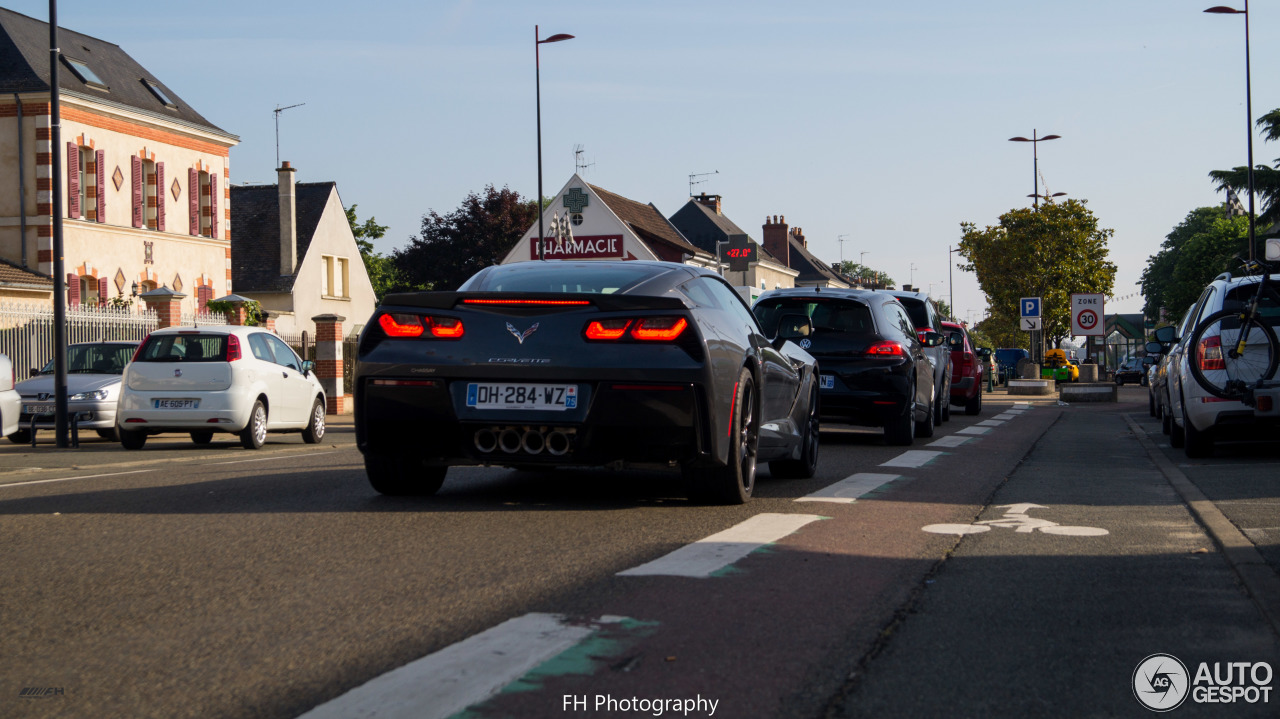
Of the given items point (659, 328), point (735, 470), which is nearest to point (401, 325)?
point (659, 328)

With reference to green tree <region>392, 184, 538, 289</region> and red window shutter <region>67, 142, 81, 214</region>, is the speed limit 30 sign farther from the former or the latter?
green tree <region>392, 184, 538, 289</region>

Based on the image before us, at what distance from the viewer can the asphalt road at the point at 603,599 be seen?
360cm

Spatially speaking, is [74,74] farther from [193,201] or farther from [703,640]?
[703,640]

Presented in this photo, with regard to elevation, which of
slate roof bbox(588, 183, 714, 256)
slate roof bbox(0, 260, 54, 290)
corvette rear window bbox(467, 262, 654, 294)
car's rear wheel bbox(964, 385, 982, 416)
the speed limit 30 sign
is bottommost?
car's rear wheel bbox(964, 385, 982, 416)

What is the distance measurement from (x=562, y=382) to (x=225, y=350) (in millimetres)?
10811

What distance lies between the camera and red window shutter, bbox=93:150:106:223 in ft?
125

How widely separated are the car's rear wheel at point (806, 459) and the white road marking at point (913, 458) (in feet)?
4.96

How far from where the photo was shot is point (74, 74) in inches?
1511

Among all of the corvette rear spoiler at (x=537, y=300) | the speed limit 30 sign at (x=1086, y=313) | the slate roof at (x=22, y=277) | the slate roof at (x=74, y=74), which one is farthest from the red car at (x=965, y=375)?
the slate roof at (x=74, y=74)

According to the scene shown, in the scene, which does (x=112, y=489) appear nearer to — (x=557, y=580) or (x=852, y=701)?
(x=557, y=580)

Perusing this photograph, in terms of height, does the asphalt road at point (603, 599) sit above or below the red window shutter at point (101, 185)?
below

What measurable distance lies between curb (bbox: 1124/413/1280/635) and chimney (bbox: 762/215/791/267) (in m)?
104

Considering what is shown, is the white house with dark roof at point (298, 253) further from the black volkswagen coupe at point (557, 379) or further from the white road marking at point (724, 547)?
the white road marking at point (724, 547)

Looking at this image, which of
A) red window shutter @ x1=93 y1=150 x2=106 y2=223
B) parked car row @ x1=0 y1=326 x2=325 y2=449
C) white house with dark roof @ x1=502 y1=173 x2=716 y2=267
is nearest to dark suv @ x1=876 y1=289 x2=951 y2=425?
parked car row @ x1=0 y1=326 x2=325 y2=449
